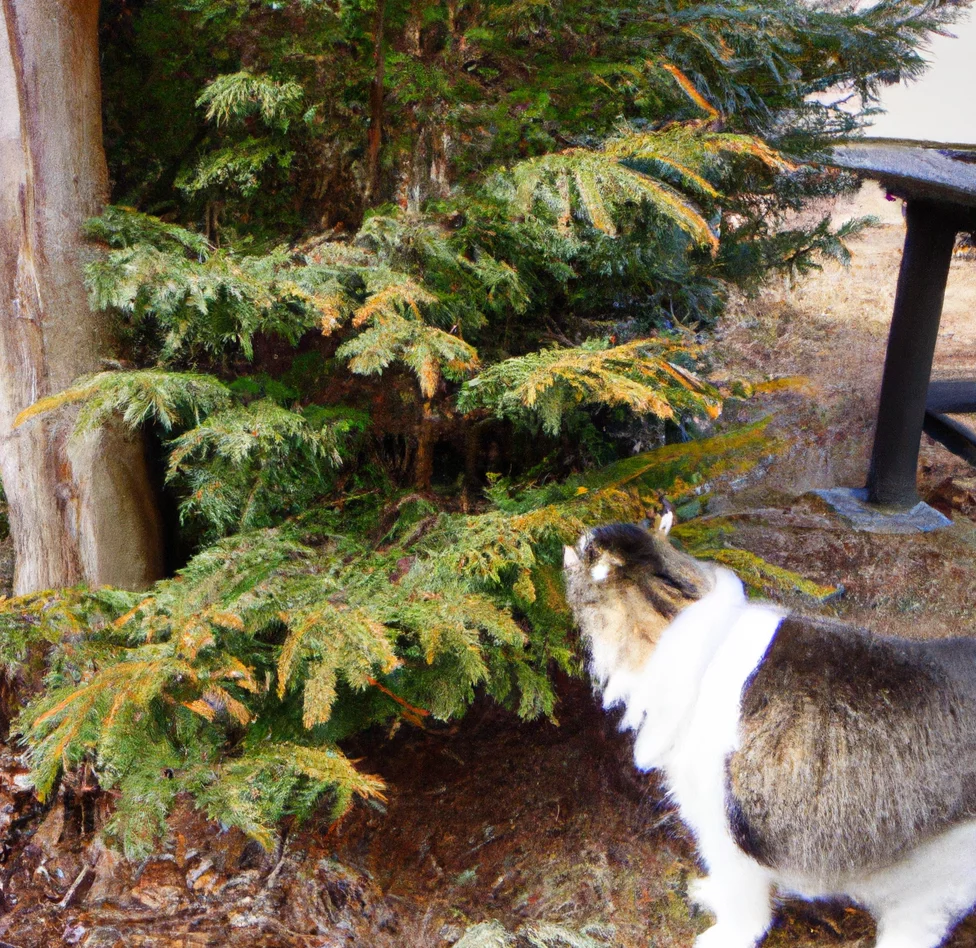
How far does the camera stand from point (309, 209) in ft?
10.1

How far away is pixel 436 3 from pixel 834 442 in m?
2.95

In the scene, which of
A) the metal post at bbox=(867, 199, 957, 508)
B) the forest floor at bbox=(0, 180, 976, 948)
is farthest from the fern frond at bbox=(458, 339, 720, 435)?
the metal post at bbox=(867, 199, 957, 508)

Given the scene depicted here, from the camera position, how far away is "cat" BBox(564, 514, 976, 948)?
2.16 metres

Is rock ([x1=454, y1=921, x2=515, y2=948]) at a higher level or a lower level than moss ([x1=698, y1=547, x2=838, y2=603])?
lower

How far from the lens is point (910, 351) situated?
344 centimetres

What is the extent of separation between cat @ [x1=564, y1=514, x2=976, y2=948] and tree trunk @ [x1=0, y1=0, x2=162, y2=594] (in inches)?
74.2

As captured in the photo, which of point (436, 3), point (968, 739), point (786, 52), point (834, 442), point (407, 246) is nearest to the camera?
point (968, 739)

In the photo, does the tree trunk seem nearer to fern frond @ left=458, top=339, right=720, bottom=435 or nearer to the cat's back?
fern frond @ left=458, top=339, right=720, bottom=435

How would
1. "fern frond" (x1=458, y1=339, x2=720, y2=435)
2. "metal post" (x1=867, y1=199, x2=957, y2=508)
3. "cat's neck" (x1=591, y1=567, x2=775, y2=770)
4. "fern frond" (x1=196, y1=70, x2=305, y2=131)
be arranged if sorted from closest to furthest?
"fern frond" (x1=458, y1=339, x2=720, y2=435) → "cat's neck" (x1=591, y1=567, x2=775, y2=770) → "fern frond" (x1=196, y1=70, x2=305, y2=131) → "metal post" (x1=867, y1=199, x2=957, y2=508)

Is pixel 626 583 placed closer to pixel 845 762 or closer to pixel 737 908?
pixel 845 762

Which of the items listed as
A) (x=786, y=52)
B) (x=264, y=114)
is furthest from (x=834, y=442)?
(x=264, y=114)

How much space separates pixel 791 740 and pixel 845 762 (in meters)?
0.17

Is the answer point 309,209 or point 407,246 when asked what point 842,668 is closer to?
point 407,246

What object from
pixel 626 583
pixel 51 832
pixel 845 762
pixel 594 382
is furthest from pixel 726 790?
pixel 51 832
